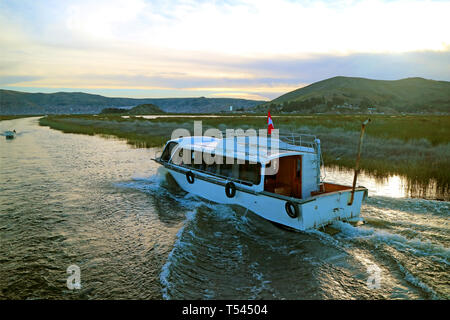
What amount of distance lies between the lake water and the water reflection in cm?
17

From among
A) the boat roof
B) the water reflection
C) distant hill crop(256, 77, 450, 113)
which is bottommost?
the water reflection

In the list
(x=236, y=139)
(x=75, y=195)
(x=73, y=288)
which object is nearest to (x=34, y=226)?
(x=75, y=195)

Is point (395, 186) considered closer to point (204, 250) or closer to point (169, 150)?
point (204, 250)

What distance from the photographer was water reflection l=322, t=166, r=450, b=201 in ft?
44.1

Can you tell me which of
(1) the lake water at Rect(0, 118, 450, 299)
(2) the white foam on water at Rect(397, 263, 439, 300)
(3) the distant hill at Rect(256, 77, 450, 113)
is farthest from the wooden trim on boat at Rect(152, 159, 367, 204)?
(3) the distant hill at Rect(256, 77, 450, 113)

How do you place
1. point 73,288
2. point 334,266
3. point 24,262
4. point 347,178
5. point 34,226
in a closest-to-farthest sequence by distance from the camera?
point 73,288 < point 334,266 < point 24,262 < point 34,226 < point 347,178

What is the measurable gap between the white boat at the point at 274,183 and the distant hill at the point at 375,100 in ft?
363

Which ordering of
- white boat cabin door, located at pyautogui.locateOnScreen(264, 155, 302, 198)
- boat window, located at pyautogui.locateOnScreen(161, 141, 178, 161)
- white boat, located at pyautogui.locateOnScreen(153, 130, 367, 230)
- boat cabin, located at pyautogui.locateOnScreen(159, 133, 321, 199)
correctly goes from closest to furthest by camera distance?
white boat, located at pyautogui.locateOnScreen(153, 130, 367, 230) → boat cabin, located at pyautogui.locateOnScreen(159, 133, 321, 199) → white boat cabin door, located at pyautogui.locateOnScreen(264, 155, 302, 198) → boat window, located at pyautogui.locateOnScreen(161, 141, 178, 161)

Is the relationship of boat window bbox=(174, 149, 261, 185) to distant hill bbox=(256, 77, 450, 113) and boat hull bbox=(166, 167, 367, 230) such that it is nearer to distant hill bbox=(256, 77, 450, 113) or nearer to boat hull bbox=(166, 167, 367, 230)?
boat hull bbox=(166, 167, 367, 230)

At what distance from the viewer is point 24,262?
8289 millimetres

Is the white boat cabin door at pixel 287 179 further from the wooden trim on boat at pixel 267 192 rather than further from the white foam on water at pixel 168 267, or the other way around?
the white foam on water at pixel 168 267

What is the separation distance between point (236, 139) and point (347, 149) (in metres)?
13.9

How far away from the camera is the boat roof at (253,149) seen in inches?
435
